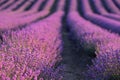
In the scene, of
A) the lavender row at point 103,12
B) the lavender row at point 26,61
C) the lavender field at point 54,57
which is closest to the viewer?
the lavender row at point 26,61

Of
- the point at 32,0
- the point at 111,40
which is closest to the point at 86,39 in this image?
the point at 111,40

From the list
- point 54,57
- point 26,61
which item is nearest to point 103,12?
point 54,57

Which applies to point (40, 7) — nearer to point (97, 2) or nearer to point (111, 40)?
point (97, 2)

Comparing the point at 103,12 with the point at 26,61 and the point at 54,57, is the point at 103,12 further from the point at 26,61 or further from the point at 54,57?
the point at 26,61

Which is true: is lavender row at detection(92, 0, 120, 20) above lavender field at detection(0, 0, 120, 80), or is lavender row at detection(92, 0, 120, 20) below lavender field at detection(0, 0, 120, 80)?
below

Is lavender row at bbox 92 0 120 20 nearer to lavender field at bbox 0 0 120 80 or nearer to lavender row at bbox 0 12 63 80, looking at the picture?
lavender field at bbox 0 0 120 80

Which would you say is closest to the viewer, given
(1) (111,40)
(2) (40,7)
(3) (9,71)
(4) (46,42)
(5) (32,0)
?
(3) (9,71)

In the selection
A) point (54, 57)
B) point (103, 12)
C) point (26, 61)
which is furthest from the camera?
point (103, 12)

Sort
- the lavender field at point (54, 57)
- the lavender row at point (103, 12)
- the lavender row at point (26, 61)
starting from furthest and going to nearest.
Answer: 1. the lavender row at point (103, 12)
2. the lavender field at point (54, 57)
3. the lavender row at point (26, 61)

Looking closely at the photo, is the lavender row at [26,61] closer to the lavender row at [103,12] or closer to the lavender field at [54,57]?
the lavender field at [54,57]

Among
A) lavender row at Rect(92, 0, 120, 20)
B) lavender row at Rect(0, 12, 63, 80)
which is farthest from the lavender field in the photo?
lavender row at Rect(92, 0, 120, 20)

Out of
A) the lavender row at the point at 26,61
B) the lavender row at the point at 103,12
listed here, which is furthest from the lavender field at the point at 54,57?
the lavender row at the point at 103,12
